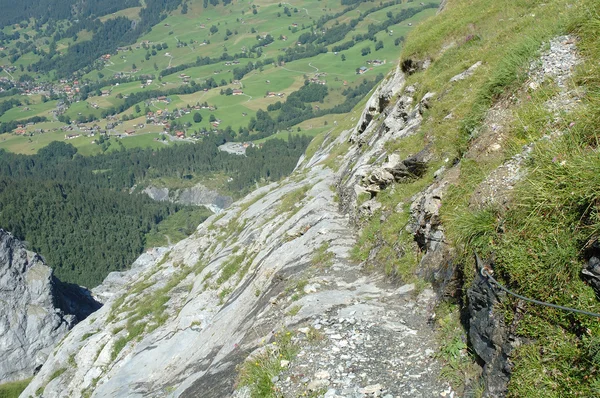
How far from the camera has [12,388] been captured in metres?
111

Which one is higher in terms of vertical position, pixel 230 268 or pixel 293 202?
pixel 293 202

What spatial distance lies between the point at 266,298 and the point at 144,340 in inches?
638

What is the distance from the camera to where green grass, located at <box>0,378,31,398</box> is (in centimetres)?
10572

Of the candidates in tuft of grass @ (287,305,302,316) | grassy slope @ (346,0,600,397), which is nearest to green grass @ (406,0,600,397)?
grassy slope @ (346,0,600,397)

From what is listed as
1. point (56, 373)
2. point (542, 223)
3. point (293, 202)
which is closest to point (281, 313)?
point (542, 223)

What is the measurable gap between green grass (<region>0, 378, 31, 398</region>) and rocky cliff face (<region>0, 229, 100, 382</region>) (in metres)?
6.09

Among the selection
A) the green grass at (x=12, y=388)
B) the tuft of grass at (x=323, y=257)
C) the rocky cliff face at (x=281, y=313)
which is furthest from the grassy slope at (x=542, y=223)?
the green grass at (x=12, y=388)

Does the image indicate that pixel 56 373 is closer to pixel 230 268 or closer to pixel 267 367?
pixel 230 268

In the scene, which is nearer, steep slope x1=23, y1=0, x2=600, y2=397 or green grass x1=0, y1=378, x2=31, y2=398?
steep slope x1=23, y1=0, x2=600, y2=397

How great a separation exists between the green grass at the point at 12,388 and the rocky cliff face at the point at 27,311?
6095 millimetres

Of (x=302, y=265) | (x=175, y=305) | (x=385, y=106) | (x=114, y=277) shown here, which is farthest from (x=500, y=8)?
(x=114, y=277)

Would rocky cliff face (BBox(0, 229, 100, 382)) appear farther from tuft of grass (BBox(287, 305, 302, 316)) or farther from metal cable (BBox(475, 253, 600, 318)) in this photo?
metal cable (BBox(475, 253, 600, 318))

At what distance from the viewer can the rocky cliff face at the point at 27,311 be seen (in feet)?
414

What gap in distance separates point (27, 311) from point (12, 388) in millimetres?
28249
